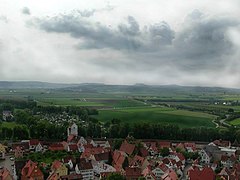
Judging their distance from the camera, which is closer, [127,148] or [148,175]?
[148,175]

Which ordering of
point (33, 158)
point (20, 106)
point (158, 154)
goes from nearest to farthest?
point (33, 158), point (158, 154), point (20, 106)

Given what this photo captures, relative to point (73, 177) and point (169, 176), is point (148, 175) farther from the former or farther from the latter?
point (73, 177)

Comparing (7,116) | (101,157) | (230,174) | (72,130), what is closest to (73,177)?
(101,157)

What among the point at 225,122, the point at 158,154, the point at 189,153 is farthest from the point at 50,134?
the point at 225,122

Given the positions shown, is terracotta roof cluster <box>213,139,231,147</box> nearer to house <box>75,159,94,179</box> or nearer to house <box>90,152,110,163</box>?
house <box>90,152,110,163</box>

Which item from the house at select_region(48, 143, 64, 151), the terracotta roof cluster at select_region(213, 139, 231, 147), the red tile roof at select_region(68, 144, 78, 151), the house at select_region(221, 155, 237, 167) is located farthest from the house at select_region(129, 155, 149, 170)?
the terracotta roof cluster at select_region(213, 139, 231, 147)

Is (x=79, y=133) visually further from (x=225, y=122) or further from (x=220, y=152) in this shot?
(x=225, y=122)

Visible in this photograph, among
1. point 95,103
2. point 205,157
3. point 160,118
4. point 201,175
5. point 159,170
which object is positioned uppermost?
point 95,103
